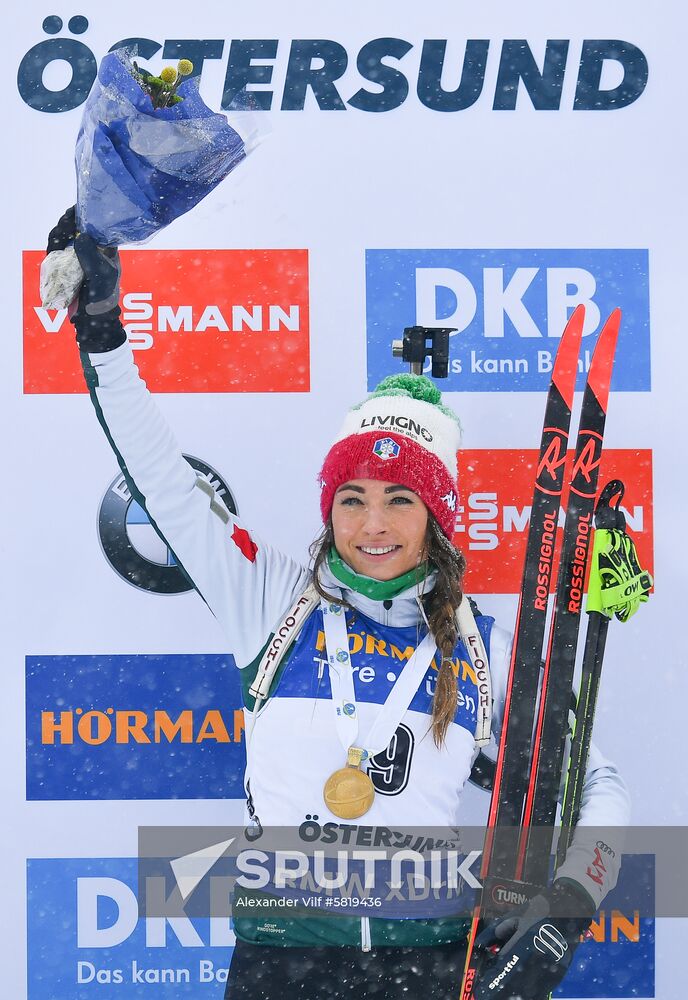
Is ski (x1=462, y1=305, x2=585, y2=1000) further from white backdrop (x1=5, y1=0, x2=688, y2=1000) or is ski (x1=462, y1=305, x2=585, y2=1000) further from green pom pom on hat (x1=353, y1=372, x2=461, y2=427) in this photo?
white backdrop (x1=5, y1=0, x2=688, y2=1000)

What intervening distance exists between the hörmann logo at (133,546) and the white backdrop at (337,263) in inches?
1.2

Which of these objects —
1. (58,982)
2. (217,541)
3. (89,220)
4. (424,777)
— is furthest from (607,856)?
(89,220)

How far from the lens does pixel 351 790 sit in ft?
6.03

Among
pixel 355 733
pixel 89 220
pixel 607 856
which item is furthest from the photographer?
pixel 607 856

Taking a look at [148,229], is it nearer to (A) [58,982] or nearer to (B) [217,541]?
(B) [217,541]

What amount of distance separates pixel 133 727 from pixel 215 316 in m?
1.03

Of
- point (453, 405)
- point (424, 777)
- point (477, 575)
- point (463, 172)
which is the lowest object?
point (424, 777)

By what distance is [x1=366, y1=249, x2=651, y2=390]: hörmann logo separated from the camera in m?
2.49

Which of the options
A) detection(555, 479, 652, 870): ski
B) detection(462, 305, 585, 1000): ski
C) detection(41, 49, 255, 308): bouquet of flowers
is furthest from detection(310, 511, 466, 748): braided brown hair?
detection(41, 49, 255, 308): bouquet of flowers

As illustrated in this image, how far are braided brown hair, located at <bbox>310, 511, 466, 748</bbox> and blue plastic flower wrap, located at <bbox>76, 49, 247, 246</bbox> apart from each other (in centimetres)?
72

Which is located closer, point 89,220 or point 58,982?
point 89,220

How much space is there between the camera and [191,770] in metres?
2.45

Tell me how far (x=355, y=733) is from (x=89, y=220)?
3.42 ft

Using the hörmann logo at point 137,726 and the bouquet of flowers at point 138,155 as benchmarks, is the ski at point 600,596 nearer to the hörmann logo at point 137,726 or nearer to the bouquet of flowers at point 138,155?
the hörmann logo at point 137,726
